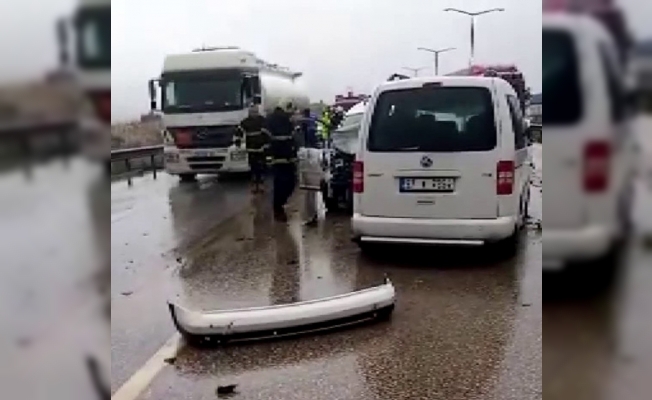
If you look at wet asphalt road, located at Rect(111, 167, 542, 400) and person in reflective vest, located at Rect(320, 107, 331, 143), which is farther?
person in reflective vest, located at Rect(320, 107, 331, 143)

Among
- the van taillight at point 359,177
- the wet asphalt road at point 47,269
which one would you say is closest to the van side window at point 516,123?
the van taillight at point 359,177

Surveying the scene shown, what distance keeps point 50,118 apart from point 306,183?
10.1 metres

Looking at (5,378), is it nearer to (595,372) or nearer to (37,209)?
(37,209)

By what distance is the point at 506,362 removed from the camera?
13.7ft

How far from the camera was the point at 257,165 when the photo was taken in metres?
12.9

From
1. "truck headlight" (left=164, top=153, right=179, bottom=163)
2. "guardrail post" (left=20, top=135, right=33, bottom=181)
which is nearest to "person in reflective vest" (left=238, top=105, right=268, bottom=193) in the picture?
"truck headlight" (left=164, top=153, right=179, bottom=163)

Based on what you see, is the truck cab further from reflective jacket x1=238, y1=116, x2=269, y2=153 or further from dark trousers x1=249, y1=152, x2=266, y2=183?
dark trousers x1=249, y1=152, x2=266, y2=183

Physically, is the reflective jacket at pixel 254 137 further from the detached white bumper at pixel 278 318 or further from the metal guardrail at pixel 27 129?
the metal guardrail at pixel 27 129

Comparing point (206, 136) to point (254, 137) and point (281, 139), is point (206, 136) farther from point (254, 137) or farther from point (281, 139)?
point (281, 139)

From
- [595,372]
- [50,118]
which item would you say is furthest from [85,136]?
[595,372]

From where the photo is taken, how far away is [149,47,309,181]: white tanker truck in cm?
1606

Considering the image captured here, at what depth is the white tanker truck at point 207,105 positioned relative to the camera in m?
16.1

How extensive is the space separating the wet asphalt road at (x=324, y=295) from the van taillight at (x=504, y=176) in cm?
70

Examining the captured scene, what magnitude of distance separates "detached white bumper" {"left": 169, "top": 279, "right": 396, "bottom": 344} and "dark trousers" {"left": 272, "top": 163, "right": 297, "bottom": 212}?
559 cm
